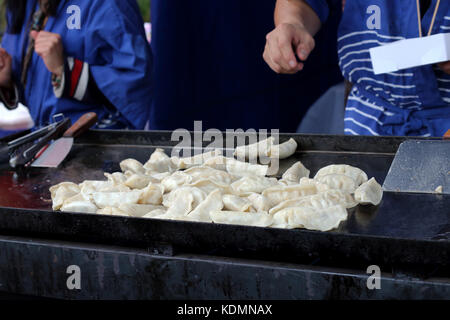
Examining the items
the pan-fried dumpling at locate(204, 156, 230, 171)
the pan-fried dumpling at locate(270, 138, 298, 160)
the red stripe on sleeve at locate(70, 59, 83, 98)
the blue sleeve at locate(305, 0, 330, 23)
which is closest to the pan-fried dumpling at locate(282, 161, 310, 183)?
the pan-fried dumpling at locate(270, 138, 298, 160)

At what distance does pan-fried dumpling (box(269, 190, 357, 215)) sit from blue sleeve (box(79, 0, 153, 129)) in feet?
5.39

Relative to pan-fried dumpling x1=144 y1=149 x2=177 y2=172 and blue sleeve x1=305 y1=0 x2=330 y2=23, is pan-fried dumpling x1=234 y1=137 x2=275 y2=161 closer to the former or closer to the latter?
pan-fried dumpling x1=144 y1=149 x2=177 y2=172

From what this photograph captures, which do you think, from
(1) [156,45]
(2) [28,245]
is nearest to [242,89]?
(1) [156,45]

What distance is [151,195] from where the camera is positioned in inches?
68.2

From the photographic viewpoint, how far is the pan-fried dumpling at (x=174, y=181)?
1824mm

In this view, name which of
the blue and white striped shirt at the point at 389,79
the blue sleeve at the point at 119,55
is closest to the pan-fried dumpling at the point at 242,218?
the blue and white striped shirt at the point at 389,79

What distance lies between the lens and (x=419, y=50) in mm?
2004

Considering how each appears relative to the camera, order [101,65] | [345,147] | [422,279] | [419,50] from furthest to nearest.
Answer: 1. [101,65]
2. [345,147]
3. [419,50]
4. [422,279]

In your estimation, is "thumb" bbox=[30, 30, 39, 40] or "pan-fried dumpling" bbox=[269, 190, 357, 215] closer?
"pan-fried dumpling" bbox=[269, 190, 357, 215]

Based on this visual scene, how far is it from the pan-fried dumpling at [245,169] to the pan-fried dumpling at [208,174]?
71 mm

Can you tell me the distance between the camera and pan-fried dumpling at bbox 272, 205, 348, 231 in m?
1.48

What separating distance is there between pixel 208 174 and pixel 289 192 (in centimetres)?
33
